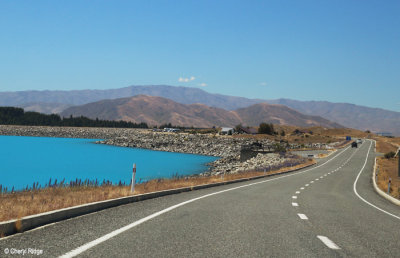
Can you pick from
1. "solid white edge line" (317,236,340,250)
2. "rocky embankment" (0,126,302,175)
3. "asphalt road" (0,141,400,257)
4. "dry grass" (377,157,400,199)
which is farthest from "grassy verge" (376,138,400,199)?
"rocky embankment" (0,126,302,175)

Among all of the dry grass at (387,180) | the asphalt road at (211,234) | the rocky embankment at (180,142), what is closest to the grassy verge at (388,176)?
the dry grass at (387,180)

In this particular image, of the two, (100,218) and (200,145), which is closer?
(100,218)

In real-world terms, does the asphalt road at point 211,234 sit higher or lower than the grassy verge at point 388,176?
higher

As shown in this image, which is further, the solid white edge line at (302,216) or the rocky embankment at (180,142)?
the rocky embankment at (180,142)

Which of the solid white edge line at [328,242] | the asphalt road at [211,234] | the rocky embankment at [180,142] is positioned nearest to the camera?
the asphalt road at [211,234]

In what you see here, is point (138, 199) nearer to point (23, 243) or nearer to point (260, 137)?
point (23, 243)

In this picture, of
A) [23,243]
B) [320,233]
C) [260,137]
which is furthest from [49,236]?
[260,137]

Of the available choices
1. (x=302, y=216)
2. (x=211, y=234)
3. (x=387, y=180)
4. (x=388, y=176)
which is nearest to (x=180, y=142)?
(x=388, y=176)

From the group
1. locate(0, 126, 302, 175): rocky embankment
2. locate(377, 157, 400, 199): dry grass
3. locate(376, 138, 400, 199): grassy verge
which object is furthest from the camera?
locate(0, 126, 302, 175): rocky embankment

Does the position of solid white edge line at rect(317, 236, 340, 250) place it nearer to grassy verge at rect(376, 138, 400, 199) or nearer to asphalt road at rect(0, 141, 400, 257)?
asphalt road at rect(0, 141, 400, 257)

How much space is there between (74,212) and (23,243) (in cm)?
318

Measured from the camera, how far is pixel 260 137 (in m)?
133

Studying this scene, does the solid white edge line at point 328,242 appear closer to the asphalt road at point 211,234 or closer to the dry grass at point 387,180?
the asphalt road at point 211,234

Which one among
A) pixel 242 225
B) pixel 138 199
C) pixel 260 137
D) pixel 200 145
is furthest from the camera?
pixel 260 137
